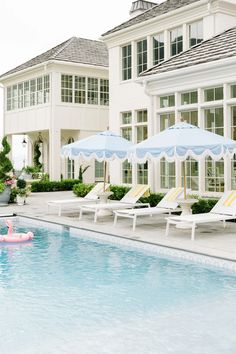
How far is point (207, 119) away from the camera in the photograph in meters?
15.7

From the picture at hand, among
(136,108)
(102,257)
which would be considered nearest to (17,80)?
(136,108)

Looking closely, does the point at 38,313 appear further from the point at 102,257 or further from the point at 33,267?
the point at 102,257

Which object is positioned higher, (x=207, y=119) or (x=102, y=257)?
(x=207, y=119)

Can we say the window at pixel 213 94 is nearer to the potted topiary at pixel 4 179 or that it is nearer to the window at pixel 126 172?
the window at pixel 126 172

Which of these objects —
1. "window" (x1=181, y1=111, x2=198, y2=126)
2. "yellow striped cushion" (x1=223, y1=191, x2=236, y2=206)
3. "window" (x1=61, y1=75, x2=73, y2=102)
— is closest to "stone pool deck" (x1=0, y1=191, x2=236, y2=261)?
"yellow striped cushion" (x1=223, y1=191, x2=236, y2=206)

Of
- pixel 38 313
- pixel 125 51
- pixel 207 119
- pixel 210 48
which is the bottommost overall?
pixel 38 313

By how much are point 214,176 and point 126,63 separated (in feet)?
29.3

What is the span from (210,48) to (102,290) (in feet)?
35.5

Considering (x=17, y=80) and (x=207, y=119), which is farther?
(x=17, y=80)

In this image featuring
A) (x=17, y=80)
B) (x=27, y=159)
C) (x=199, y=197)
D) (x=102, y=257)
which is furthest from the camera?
(x=27, y=159)

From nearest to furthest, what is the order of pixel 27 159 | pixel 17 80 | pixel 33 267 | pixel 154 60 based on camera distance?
1. pixel 33 267
2. pixel 154 60
3. pixel 17 80
4. pixel 27 159

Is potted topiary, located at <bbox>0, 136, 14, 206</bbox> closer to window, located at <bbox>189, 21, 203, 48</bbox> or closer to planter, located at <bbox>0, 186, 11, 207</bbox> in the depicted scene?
planter, located at <bbox>0, 186, 11, 207</bbox>

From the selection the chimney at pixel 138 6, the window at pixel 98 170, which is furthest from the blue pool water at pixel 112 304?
the window at pixel 98 170

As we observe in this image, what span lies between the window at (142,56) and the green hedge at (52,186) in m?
9.86
